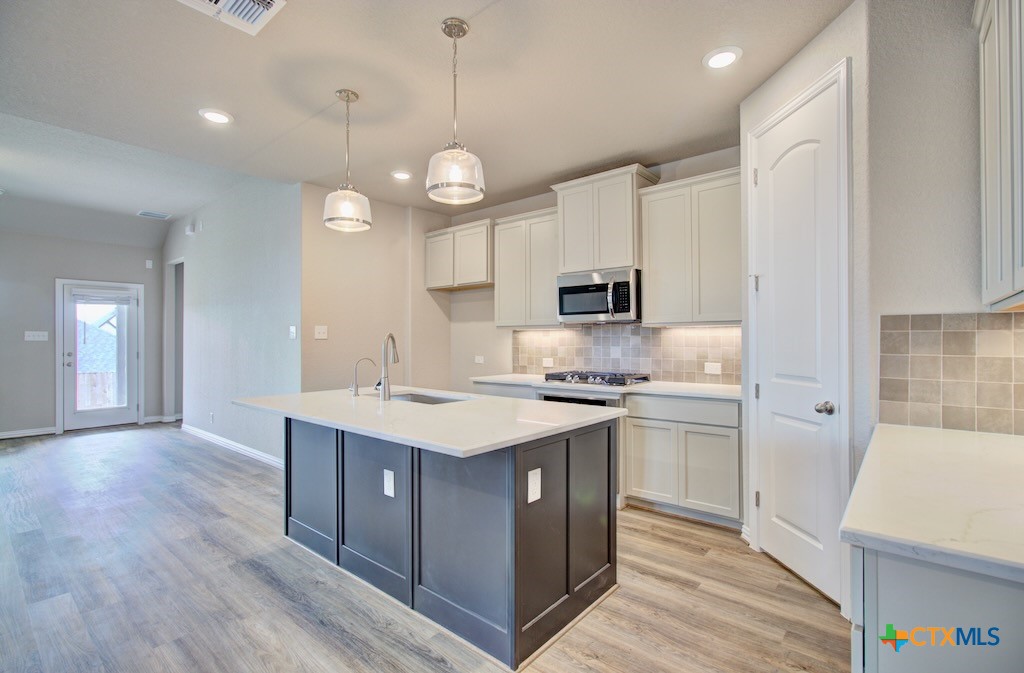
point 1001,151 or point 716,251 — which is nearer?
point 1001,151

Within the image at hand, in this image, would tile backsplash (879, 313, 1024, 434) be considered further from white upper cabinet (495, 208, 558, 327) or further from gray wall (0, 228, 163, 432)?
gray wall (0, 228, 163, 432)

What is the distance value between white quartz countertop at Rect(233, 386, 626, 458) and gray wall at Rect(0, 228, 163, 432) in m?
5.57

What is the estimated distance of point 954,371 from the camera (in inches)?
71.9

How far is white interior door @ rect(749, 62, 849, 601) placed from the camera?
6.87 feet

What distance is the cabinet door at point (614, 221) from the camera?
11.6 ft

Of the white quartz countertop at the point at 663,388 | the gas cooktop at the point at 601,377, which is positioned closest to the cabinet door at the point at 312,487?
the white quartz countertop at the point at 663,388

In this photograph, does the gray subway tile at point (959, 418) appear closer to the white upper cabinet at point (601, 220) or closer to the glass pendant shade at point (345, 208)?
the white upper cabinet at point (601, 220)

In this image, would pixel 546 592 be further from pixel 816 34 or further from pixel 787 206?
pixel 816 34

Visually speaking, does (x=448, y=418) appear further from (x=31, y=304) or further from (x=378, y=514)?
(x=31, y=304)

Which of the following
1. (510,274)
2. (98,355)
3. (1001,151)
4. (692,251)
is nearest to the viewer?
(1001,151)

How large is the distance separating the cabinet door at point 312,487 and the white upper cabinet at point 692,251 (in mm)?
2389

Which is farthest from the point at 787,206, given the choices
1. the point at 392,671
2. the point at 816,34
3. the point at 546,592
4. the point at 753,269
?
the point at 392,671

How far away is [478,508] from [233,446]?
4397mm

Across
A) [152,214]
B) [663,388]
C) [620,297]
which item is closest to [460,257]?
[620,297]
